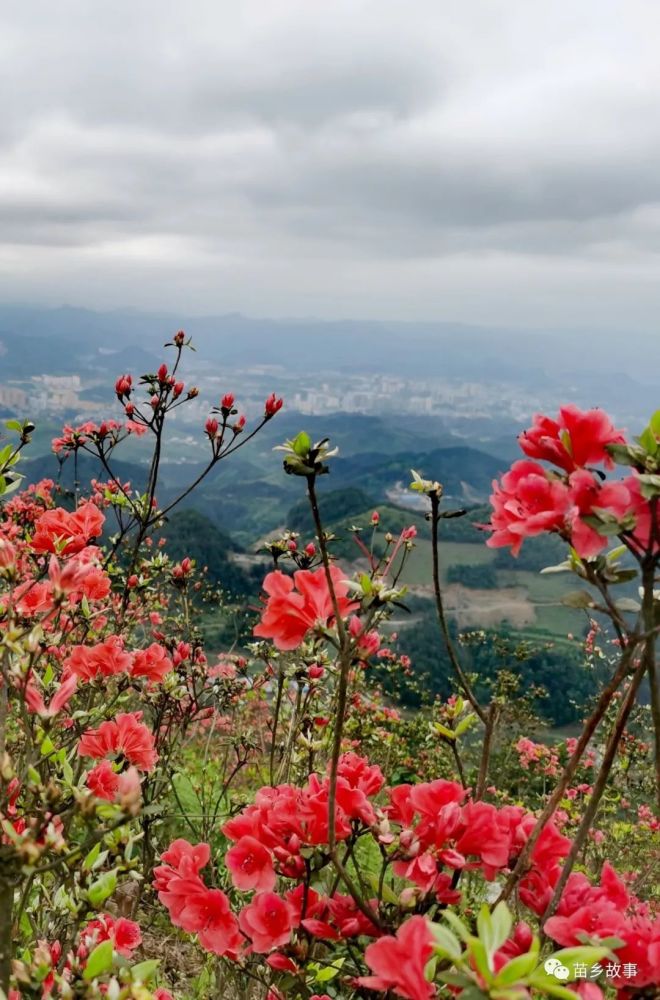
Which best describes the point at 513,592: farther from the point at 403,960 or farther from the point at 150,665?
the point at 403,960

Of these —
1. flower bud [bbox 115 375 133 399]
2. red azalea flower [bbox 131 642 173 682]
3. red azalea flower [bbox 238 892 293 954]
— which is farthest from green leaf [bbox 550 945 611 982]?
flower bud [bbox 115 375 133 399]

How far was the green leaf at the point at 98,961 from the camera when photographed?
43.2 inches

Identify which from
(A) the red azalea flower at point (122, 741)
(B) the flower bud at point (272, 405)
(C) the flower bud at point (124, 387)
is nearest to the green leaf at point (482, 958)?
(A) the red azalea flower at point (122, 741)

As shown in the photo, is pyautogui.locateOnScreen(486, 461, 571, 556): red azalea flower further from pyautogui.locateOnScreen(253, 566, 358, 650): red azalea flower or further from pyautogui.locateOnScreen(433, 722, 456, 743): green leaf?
pyautogui.locateOnScreen(433, 722, 456, 743): green leaf

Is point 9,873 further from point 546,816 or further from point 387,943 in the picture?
point 546,816

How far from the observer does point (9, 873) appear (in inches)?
44.3

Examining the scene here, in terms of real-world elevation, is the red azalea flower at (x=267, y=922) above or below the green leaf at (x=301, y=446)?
below

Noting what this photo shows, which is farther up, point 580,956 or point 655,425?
point 655,425

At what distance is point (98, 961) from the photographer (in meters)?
1.11

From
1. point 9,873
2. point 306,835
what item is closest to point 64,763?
point 9,873

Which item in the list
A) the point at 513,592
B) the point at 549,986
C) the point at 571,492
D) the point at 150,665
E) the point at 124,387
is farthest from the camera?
the point at 513,592

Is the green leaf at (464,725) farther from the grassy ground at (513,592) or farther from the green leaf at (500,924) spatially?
the grassy ground at (513,592)

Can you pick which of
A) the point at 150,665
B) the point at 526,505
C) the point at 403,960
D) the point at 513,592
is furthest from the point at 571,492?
the point at 513,592

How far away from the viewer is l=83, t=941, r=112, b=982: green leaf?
3.60 ft
